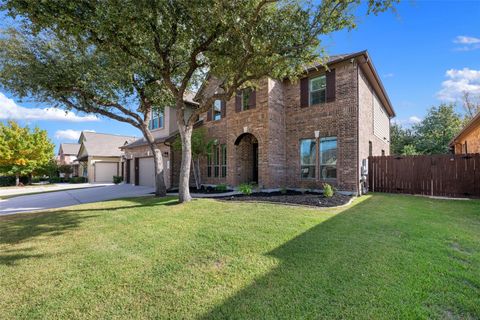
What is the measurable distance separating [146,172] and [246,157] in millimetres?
9035

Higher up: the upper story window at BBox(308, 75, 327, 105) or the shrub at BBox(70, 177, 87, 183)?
the upper story window at BBox(308, 75, 327, 105)

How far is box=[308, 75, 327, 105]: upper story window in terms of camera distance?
11.4 meters

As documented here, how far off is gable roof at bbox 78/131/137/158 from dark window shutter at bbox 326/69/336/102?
969 inches

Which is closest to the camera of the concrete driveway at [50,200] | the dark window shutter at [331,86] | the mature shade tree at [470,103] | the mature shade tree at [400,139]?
the concrete driveway at [50,200]

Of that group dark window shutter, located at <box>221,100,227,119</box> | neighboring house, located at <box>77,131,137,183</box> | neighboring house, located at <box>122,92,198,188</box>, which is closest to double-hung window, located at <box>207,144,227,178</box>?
dark window shutter, located at <box>221,100,227,119</box>

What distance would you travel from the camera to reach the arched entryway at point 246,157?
1352 centimetres

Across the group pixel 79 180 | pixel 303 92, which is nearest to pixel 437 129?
pixel 303 92

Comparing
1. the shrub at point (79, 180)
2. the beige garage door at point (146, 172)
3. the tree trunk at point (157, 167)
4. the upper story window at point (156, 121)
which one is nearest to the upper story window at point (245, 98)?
the tree trunk at point (157, 167)

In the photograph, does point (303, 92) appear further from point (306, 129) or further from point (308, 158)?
point (308, 158)

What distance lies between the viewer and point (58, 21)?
579cm

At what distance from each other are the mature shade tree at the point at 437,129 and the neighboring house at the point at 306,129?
13.9m

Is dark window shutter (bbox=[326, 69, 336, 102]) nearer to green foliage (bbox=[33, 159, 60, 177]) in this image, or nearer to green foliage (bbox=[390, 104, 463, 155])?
green foliage (bbox=[390, 104, 463, 155])

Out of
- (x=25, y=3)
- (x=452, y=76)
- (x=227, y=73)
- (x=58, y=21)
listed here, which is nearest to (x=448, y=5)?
(x=227, y=73)

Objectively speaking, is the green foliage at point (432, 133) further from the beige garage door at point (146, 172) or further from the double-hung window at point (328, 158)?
the beige garage door at point (146, 172)
